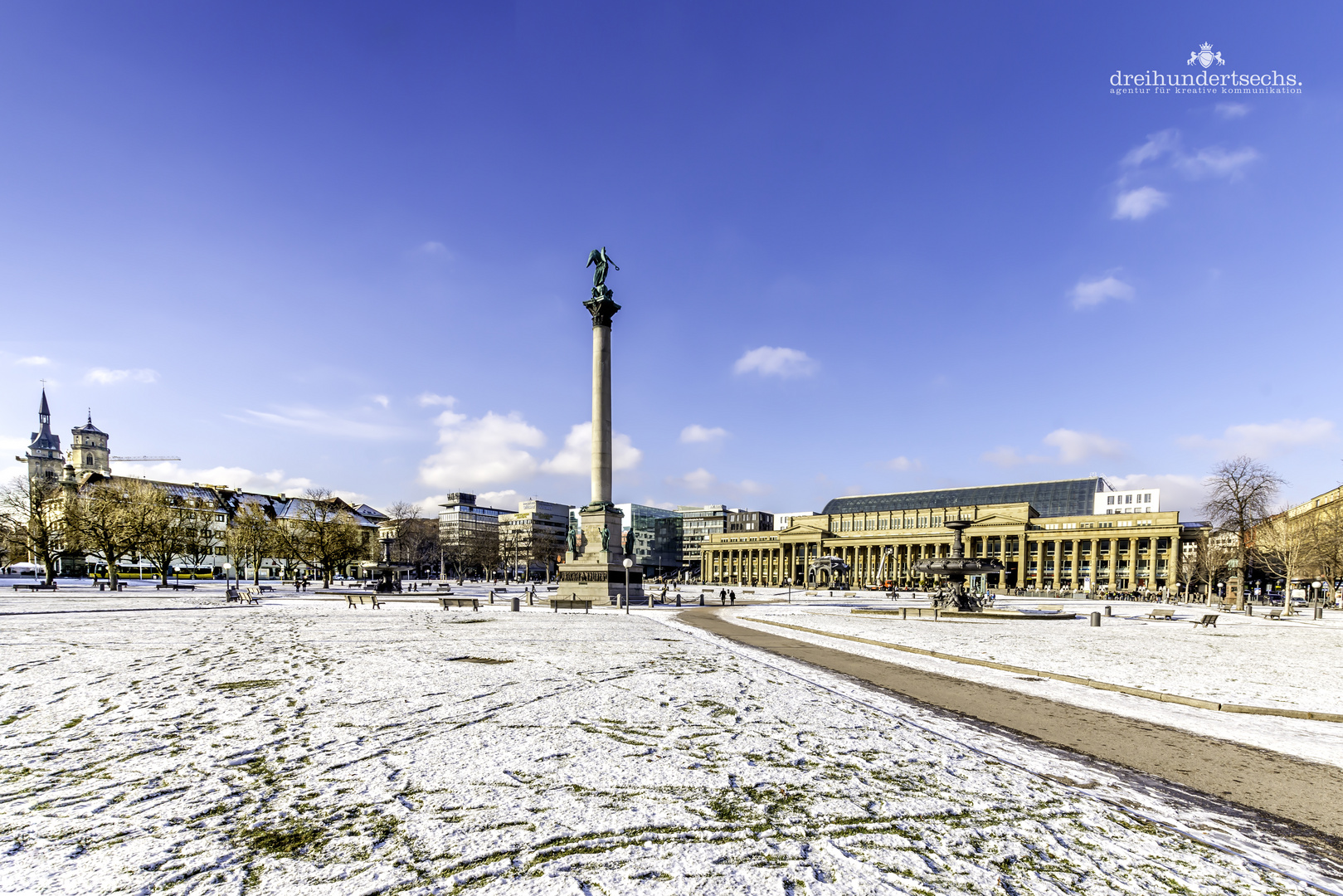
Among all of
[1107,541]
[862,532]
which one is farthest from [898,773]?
[862,532]

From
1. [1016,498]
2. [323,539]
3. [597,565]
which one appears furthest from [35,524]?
[1016,498]

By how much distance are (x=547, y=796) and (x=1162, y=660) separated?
74.5ft

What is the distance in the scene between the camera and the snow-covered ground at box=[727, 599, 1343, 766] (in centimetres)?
1302

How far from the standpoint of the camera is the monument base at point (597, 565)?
49562 mm

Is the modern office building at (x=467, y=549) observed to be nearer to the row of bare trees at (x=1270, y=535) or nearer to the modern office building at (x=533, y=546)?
the modern office building at (x=533, y=546)

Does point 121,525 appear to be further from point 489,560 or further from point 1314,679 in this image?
point 1314,679

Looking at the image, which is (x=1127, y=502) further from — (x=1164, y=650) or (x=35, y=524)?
(x=35, y=524)

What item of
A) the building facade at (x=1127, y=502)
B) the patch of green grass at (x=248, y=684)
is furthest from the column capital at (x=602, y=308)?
the building facade at (x=1127, y=502)

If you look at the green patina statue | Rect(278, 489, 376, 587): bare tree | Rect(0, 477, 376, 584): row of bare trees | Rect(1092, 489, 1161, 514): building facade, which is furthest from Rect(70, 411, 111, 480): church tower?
Rect(1092, 489, 1161, 514): building facade

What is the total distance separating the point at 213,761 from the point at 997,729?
1242 cm

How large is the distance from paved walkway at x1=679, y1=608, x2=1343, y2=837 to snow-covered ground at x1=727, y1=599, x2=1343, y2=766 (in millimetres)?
856

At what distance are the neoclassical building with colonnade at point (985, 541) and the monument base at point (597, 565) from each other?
236ft

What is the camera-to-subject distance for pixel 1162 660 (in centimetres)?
2164

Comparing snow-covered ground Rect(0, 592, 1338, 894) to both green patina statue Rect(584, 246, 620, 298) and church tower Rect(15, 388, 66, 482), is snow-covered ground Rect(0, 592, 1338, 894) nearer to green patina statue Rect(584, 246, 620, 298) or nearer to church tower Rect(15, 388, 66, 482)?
green patina statue Rect(584, 246, 620, 298)
